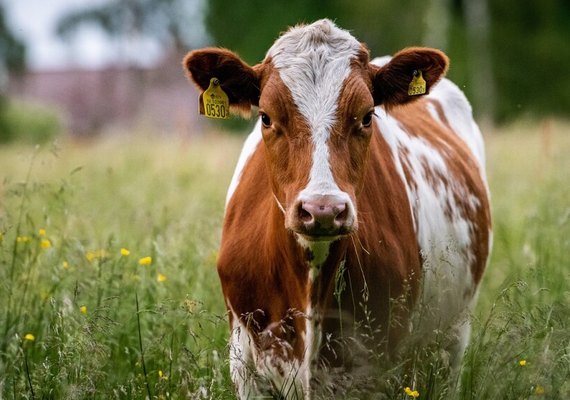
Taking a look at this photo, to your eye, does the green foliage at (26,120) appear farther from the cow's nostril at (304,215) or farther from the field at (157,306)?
the cow's nostril at (304,215)

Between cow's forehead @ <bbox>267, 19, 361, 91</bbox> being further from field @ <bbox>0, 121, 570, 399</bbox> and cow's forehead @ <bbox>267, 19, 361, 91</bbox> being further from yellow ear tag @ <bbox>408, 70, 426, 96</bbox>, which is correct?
field @ <bbox>0, 121, 570, 399</bbox>


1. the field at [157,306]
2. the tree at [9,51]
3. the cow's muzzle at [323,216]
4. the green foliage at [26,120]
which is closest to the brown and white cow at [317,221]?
the cow's muzzle at [323,216]

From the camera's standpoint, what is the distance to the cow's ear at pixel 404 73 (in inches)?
164

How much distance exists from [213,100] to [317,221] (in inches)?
43.3

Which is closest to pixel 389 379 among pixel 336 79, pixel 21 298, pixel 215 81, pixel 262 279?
pixel 262 279

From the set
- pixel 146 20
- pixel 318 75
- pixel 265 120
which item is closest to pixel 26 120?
pixel 146 20

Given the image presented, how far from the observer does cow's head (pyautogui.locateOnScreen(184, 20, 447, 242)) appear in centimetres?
346

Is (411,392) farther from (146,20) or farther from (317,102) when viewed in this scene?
(146,20)

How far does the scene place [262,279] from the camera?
4.08 metres

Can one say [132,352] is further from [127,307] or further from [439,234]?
[439,234]

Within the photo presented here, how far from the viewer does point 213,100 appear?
13.9ft

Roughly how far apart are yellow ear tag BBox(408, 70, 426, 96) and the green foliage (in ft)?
73.6

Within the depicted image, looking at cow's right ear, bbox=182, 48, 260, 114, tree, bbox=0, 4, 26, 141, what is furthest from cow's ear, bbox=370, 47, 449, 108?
tree, bbox=0, 4, 26, 141

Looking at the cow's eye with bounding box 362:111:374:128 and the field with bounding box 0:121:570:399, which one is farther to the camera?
the cow's eye with bounding box 362:111:374:128
